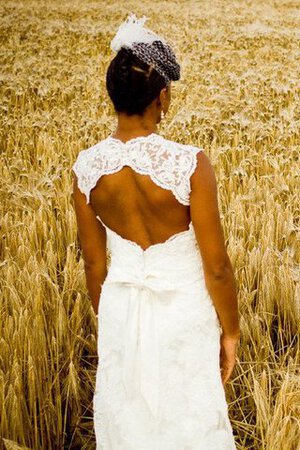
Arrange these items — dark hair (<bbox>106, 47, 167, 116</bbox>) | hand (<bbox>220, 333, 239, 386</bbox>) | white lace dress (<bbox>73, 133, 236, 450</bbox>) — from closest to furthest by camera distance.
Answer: dark hair (<bbox>106, 47, 167, 116</bbox>)
white lace dress (<bbox>73, 133, 236, 450</bbox>)
hand (<bbox>220, 333, 239, 386</bbox>)

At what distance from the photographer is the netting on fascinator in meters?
1.49

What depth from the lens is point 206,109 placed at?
623 centimetres

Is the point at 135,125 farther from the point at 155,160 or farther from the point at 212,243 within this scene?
the point at 212,243

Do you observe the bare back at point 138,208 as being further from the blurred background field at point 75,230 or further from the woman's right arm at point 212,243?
the blurred background field at point 75,230

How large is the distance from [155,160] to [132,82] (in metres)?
0.22

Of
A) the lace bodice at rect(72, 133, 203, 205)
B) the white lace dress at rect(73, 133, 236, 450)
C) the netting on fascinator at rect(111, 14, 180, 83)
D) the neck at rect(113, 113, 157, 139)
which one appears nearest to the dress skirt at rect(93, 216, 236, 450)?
the white lace dress at rect(73, 133, 236, 450)

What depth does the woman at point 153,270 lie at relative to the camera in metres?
1.53

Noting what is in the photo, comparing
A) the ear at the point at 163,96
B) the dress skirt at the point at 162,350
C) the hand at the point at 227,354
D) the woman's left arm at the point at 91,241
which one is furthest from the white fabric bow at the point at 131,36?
the hand at the point at 227,354

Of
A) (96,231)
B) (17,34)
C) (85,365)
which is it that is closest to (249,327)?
(85,365)

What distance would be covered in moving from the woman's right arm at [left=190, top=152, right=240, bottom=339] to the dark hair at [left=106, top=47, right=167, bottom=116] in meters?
0.22

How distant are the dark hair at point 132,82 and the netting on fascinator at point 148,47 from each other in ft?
0.04

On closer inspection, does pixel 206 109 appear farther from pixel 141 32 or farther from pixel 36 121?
pixel 141 32

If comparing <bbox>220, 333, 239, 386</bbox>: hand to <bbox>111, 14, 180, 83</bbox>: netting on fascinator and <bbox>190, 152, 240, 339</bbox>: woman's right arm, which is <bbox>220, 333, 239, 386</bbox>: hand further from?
<bbox>111, 14, 180, 83</bbox>: netting on fascinator

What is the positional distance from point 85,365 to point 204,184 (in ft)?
4.86
